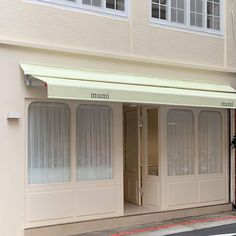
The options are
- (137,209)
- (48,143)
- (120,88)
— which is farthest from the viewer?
(137,209)

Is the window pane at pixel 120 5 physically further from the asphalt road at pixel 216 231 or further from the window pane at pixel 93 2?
the asphalt road at pixel 216 231

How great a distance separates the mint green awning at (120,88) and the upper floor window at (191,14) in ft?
5.40

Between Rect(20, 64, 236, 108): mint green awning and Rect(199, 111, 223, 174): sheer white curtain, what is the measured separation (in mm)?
1257

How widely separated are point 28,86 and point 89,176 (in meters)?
2.54

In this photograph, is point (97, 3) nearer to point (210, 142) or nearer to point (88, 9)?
point (88, 9)

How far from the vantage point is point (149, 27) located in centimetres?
1097

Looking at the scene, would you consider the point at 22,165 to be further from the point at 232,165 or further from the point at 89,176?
the point at 232,165

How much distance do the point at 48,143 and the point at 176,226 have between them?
12.0 feet

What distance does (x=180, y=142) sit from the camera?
1182cm

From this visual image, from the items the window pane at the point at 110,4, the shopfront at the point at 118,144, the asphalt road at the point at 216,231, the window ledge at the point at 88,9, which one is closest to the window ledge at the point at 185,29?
the window ledge at the point at 88,9

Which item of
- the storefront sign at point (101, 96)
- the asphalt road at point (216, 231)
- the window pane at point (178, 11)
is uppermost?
the window pane at point (178, 11)

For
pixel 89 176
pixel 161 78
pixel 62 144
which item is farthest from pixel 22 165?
pixel 161 78

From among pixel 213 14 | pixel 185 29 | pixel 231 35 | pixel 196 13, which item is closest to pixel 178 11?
pixel 185 29

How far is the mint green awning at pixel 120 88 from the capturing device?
8.31 metres
